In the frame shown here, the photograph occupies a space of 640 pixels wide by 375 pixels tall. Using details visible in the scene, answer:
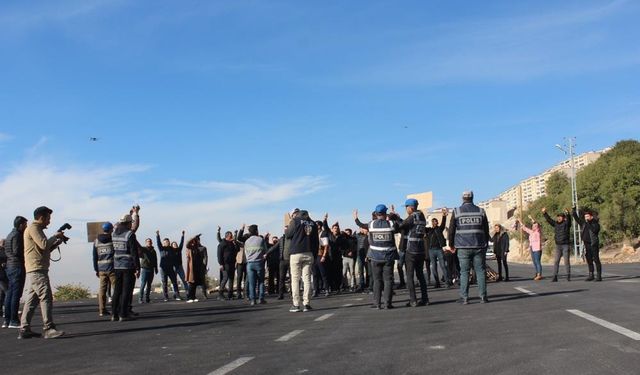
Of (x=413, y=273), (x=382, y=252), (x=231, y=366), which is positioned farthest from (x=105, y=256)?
(x=231, y=366)

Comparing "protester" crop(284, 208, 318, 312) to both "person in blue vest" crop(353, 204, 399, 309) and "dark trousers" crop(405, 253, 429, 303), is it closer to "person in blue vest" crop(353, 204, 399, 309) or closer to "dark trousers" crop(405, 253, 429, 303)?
"person in blue vest" crop(353, 204, 399, 309)

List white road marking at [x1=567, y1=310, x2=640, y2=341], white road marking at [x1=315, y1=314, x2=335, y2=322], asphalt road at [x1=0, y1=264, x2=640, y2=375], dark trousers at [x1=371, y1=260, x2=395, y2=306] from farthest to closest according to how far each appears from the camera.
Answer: dark trousers at [x1=371, y1=260, x2=395, y2=306] → white road marking at [x1=315, y1=314, x2=335, y2=322] → white road marking at [x1=567, y1=310, x2=640, y2=341] → asphalt road at [x1=0, y1=264, x2=640, y2=375]

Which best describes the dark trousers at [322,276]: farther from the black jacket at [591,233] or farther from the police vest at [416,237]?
the black jacket at [591,233]

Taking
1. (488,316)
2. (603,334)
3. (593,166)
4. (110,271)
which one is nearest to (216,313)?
(110,271)

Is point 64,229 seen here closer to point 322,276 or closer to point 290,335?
point 290,335

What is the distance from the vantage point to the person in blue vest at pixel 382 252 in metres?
12.5

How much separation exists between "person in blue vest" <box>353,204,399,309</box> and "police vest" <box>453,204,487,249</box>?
4.27 ft

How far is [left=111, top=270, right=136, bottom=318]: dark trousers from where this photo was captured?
12.9 metres

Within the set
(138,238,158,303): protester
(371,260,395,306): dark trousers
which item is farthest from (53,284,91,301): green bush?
(371,260,395,306): dark trousers

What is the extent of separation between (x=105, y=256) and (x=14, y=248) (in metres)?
1.97

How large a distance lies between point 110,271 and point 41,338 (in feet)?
9.63

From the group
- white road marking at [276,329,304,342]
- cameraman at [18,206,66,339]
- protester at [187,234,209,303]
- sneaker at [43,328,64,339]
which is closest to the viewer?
white road marking at [276,329,304,342]

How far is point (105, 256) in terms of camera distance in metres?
13.3

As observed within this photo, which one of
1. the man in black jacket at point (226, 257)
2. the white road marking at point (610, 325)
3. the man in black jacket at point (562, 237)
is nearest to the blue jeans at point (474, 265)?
the white road marking at point (610, 325)
